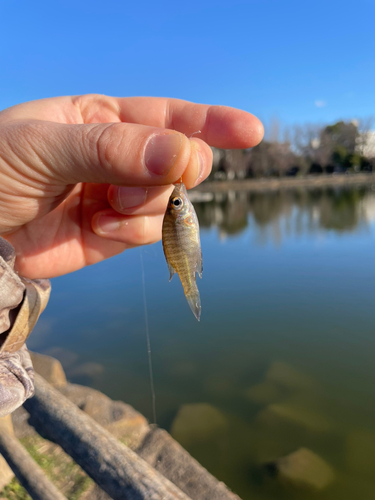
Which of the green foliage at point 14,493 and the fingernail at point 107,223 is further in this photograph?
the green foliage at point 14,493

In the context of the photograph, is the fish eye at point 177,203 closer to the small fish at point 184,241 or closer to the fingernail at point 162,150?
the small fish at point 184,241

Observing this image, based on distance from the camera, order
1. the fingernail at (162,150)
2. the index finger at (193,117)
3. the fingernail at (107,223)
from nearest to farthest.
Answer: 1. the fingernail at (162,150)
2. the index finger at (193,117)
3. the fingernail at (107,223)

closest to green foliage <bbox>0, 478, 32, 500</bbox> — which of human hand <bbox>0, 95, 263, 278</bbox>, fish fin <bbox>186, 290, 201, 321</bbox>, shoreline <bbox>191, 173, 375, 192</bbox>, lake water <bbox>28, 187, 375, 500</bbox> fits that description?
lake water <bbox>28, 187, 375, 500</bbox>

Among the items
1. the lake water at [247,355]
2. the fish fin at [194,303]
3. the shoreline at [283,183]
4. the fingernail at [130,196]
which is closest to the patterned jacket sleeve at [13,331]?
the fingernail at [130,196]

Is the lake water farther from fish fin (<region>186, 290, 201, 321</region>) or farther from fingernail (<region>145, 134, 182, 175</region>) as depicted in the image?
fingernail (<region>145, 134, 182, 175</region>)

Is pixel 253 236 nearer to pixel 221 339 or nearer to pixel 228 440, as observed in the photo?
pixel 221 339

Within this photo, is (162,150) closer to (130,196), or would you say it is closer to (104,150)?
(104,150)

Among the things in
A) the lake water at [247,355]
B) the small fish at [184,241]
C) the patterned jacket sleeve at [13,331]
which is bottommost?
the lake water at [247,355]
